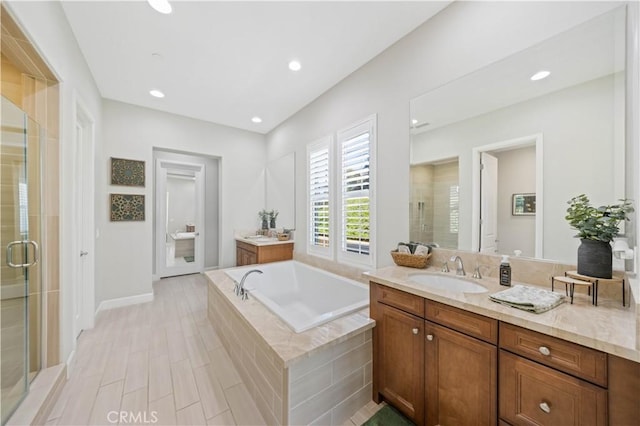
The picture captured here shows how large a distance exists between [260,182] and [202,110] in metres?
1.58

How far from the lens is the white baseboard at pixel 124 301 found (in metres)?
3.19

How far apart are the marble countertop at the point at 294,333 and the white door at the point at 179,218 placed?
3.46 m

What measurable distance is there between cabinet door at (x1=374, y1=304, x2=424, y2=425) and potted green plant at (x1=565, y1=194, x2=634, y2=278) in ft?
2.90

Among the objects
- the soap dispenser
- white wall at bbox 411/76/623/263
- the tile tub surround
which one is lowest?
the tile tub surround

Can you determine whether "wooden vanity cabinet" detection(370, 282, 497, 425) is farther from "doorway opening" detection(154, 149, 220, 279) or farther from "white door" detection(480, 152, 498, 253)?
"doorway opening" detection(154, 149, 220, 279)

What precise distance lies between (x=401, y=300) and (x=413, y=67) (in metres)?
1.96

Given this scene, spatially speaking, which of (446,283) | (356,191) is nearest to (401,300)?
(446,283)

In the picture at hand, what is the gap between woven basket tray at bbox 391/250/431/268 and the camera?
1904 millimetres

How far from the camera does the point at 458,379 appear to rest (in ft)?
4.07

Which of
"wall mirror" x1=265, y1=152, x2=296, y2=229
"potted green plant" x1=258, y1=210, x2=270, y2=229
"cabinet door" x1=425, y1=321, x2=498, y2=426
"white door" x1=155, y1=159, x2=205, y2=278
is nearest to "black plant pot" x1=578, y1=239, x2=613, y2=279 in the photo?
"cabinet door" x1=425, y1=321, x2=498, y2=426

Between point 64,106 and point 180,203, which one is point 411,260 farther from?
point 180,203

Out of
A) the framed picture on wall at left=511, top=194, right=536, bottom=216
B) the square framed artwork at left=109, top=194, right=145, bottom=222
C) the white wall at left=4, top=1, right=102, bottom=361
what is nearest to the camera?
the framed picture on wall at left=511, top=194, right=536, bottom=216

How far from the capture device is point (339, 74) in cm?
273

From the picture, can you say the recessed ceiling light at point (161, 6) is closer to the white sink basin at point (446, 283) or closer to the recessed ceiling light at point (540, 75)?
the recessed ceiling light at point (540, 75)
